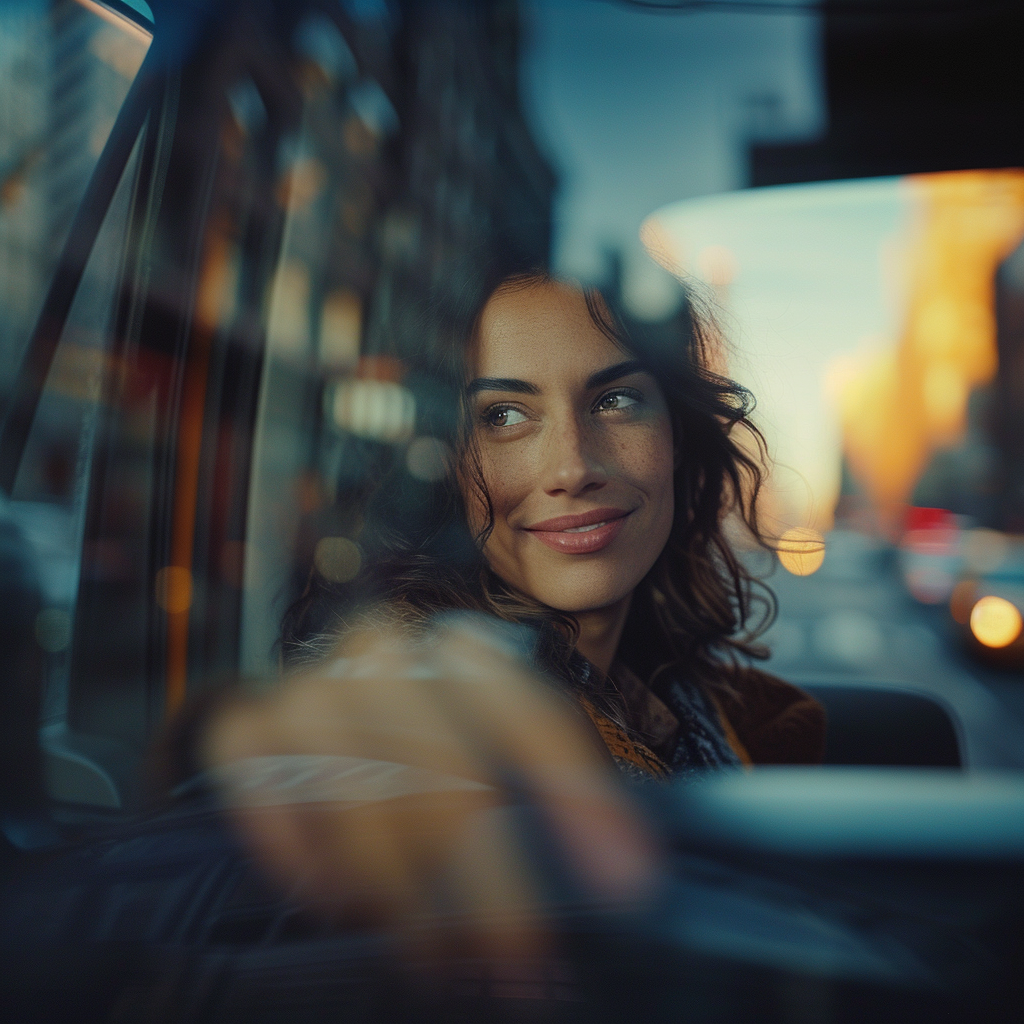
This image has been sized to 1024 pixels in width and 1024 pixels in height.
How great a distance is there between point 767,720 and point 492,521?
2.41ft

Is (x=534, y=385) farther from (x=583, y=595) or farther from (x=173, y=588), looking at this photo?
(x=173, y=588)

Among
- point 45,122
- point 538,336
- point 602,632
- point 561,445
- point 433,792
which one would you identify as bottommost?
point 433,792

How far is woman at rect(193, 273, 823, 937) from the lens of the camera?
898 mm

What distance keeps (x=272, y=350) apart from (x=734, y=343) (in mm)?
949

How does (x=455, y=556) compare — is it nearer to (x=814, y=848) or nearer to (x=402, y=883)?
(x=402, y=883)

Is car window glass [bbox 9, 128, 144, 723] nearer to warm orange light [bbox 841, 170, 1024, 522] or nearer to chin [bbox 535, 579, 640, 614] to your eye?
chin [bbox 535, 579, 640, 614]

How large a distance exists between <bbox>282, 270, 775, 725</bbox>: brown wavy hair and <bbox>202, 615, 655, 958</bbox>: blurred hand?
70mm

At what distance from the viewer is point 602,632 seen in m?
1.26

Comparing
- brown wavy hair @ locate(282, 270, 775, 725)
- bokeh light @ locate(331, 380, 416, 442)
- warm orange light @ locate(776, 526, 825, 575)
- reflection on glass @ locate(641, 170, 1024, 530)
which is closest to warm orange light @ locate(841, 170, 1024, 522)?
reflection on glass @ locate(641, 170, 1024, 530)

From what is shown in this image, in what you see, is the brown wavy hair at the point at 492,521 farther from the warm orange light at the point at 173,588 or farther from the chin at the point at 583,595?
the warm orange light at the point at 173,588

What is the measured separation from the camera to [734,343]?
1.24m

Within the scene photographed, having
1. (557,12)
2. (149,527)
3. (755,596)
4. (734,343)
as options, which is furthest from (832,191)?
(149,527)

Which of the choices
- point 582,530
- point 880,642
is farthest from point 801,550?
point 880,642

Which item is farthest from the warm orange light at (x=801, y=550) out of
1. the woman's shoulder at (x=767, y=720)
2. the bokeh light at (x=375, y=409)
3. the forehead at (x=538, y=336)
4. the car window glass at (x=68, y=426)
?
the car window glass at (x=68, y=426)
